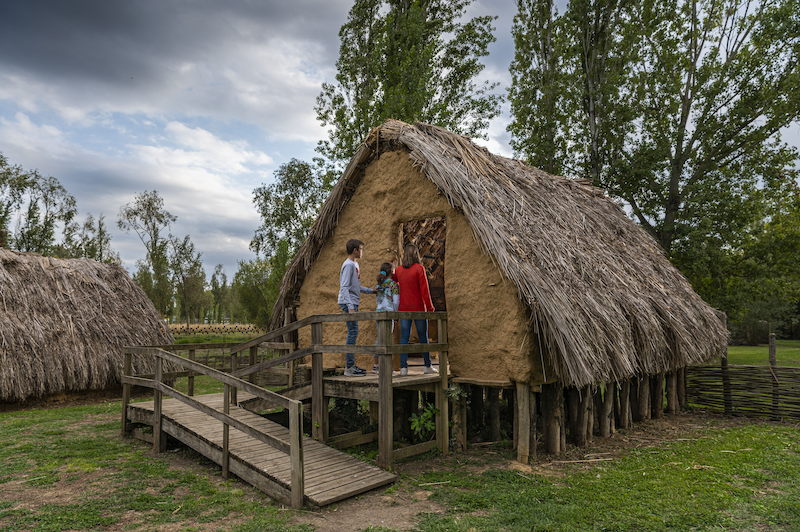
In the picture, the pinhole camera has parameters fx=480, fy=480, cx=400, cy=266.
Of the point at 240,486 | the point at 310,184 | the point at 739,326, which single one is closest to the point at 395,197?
the point at 240,486

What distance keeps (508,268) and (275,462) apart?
360cm

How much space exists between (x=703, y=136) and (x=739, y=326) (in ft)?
63.8

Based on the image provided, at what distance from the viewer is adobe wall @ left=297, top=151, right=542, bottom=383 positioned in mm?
6234

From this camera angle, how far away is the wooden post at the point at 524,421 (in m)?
6.15

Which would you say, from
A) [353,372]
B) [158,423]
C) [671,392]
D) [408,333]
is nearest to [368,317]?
[408,333]

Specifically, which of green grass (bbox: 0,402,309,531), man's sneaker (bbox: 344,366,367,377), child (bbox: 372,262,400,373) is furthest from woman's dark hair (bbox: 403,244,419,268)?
green grass (bbox: 0,402,309,531)

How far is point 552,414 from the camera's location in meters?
6.59

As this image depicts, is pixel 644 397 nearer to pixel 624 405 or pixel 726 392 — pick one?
pixel 624 405

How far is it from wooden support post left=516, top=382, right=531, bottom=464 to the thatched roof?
47 centimetres

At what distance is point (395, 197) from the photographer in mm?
7898

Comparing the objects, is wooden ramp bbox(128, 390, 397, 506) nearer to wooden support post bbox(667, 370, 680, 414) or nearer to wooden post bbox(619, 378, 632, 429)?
wooden post bbox(619, 378, 632, 429)

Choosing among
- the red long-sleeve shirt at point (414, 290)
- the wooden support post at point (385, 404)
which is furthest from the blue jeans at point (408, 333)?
the wooden support post at point (385, 404)

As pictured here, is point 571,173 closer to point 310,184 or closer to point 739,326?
point 310,184

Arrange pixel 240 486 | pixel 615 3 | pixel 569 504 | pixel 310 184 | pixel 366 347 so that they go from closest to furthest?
1. pixel 569 504
2. pixel 240 486
3. pixel 366 347
4. pixel 615 3
5. pixel 310 184
